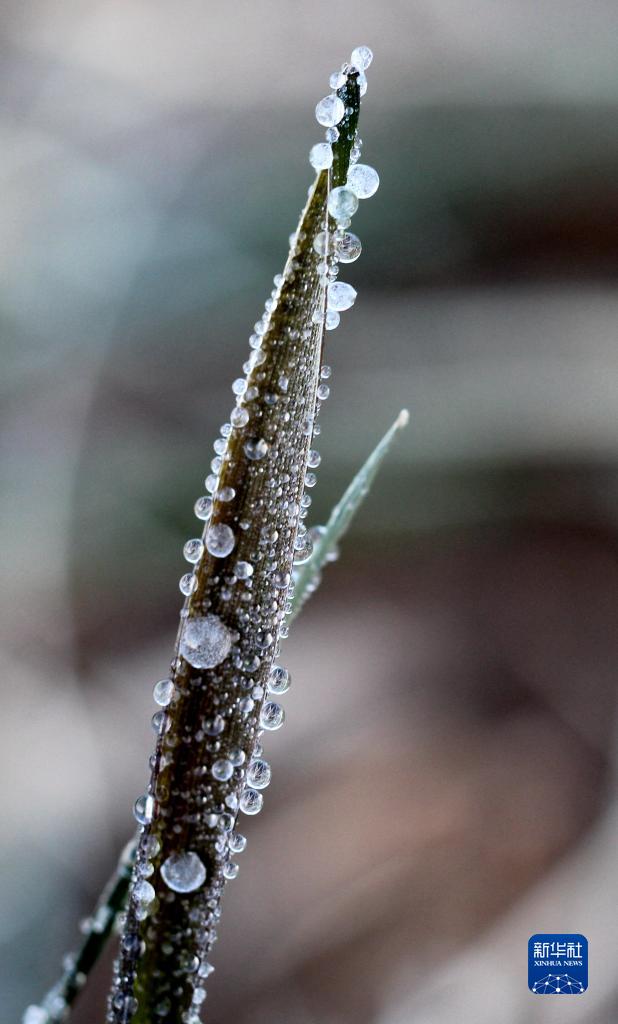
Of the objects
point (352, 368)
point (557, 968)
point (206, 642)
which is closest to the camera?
point (206, 642)

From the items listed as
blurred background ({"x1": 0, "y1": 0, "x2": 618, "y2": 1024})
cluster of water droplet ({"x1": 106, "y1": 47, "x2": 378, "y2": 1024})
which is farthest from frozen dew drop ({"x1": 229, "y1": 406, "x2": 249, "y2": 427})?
blurred background ({"x1": 0, "y1": 0, "x2": 618, "y2": 1024})

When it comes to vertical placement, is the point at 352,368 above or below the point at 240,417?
above

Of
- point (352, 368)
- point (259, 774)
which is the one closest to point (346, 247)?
point (259, 774)

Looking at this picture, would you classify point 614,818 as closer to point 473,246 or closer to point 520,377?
point 520,377

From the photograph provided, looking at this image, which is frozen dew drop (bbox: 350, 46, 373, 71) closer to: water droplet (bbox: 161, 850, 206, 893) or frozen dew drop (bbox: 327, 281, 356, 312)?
frozen dew drop (bbox: 327, 281, 356, 312)

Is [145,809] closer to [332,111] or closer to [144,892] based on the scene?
[144,892]
